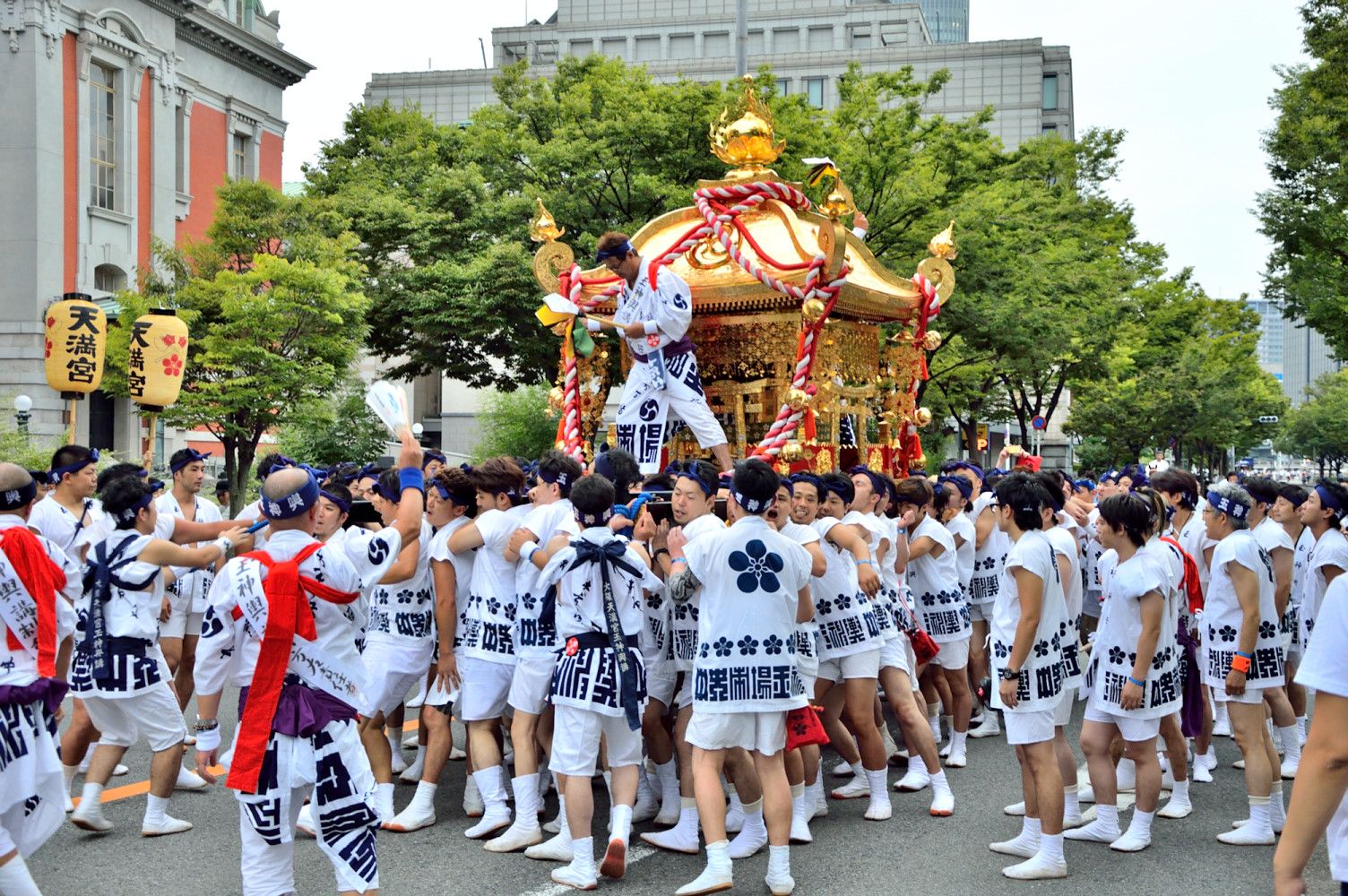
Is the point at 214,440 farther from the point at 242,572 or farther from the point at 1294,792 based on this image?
the point at 1294,792

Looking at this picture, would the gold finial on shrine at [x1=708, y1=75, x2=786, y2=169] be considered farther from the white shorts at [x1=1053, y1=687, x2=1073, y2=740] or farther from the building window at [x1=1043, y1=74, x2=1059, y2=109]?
the building window at [x1=1043, y1=74, x2=1059, y2=109]

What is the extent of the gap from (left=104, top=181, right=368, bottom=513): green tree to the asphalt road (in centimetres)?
1585

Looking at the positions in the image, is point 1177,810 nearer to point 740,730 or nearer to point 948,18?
point 740,730

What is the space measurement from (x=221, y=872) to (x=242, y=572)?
211 cm

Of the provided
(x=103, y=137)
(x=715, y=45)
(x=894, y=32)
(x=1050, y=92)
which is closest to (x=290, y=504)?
(x=103, y=137)

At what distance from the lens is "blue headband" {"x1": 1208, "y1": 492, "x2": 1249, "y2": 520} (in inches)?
282

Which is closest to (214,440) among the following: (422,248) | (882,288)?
(422,248)

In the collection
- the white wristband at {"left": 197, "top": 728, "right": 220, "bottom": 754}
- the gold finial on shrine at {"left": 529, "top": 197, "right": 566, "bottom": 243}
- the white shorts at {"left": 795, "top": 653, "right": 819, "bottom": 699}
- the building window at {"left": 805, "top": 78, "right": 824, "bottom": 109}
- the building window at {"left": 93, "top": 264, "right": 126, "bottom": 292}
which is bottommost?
the white wristband at {"left": 197, "top": 728, "right": 220, "bottom": 754}

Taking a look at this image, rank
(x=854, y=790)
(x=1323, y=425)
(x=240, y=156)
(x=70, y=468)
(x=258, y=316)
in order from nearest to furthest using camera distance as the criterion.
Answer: (x=854, y=790) → (x=70, y=468) → (x=258, y=316) → (x=240, y=156) → (x=1323, y=425)

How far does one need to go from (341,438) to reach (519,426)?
18.2ft

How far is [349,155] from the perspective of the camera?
1152 inches

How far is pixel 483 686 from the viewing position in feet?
22.4

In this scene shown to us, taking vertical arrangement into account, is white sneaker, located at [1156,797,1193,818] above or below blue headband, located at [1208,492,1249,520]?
below

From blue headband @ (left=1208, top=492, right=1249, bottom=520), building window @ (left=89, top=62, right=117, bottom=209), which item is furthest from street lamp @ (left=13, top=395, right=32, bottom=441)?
blue headband @ (left=1208, top=492, right=1249, bottom=520)
